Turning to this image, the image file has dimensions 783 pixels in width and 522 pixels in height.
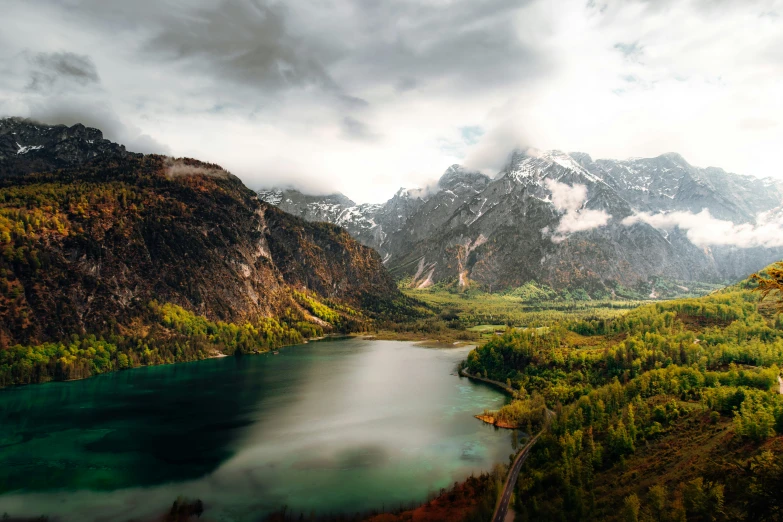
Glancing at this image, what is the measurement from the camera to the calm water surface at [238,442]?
57406 millimetres

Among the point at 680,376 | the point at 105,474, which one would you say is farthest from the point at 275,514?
the point at 680,376

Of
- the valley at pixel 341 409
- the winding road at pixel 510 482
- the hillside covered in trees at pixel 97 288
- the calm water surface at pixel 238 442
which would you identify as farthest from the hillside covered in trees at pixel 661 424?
the hillside covered in trees at pixel 97 288

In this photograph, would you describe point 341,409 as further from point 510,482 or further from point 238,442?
point 510,482

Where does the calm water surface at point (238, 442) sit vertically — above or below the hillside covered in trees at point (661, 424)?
below

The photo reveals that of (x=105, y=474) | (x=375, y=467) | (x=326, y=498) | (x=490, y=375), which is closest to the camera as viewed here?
(x=326, y=498)

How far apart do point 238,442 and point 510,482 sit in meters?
42.3

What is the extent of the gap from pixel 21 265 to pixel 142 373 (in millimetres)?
47987

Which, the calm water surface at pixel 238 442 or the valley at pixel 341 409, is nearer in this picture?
the valley at pixel 341 409

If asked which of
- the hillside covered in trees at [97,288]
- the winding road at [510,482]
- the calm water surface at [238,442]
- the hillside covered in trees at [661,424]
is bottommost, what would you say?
the winding road at [510,482]

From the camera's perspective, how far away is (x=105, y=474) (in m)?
63.0

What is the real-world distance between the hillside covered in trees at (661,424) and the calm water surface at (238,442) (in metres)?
12.5

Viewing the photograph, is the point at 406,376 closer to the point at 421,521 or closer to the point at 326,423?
the point at 326,423

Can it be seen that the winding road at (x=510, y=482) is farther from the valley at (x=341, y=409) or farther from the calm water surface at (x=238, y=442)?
the calm water surface at (x=238, y=442)

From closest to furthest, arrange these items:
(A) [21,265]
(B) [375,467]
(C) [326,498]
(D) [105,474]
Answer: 1. (C) [326,498]
2. (D) [105,474]
3. (B) [375,467]
4. (A) [21,265]
